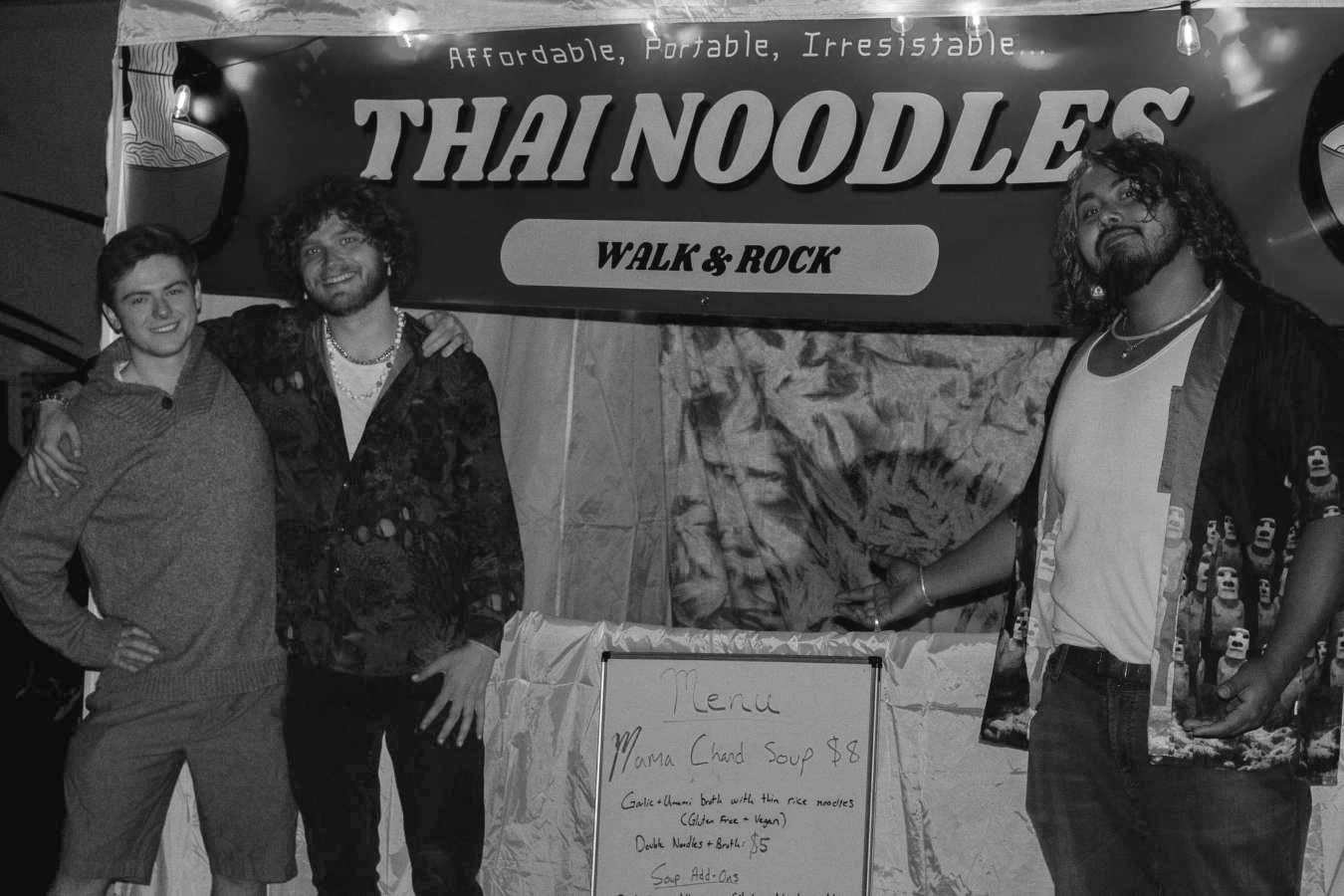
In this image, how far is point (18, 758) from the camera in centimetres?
386

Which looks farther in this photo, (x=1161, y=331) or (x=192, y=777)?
(x=192, y=777)

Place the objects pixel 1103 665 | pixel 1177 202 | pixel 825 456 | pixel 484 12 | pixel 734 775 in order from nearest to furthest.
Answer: pixel 1103 665 → pixel 1177 202 → pixel 734 775 → pixel 484 12 → pixel 825 456

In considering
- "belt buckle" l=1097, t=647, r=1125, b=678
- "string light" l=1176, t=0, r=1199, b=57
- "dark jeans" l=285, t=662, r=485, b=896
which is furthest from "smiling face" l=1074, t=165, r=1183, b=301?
"dark jeans" l=285, t=662, r=485, b=896

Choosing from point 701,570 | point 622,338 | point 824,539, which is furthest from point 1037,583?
point 622,338

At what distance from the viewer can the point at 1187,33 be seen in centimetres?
238

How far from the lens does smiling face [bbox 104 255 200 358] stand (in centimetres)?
244

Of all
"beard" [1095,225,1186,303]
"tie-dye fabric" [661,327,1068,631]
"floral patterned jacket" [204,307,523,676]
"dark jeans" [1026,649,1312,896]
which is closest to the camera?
"dark jeans" [1026,649,1312,896]

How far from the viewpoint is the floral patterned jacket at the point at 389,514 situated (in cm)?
250

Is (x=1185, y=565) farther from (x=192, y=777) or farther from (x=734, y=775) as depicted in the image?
(x=192, y=777)

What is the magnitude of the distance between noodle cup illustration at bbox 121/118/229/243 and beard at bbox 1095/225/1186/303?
1.96m

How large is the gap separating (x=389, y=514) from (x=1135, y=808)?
1.46 metres

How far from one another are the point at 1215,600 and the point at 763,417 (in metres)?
1.14

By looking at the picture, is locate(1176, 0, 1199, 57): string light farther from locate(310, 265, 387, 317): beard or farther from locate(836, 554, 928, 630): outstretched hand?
locate(310, 265, 387, 317): beard

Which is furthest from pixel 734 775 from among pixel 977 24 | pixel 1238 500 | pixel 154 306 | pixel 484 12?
pixel 484 12
